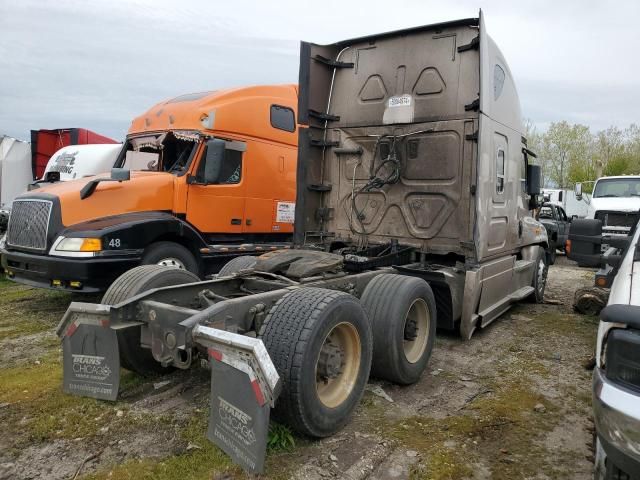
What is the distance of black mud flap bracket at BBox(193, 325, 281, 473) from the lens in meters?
2.65

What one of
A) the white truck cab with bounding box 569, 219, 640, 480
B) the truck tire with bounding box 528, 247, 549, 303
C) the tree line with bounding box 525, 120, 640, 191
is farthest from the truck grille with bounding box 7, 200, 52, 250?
the tree line with bounding box 525, 120, 640, 191

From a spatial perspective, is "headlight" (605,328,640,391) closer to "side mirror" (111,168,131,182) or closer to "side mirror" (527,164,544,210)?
"side mirror" (527,164,544,210)

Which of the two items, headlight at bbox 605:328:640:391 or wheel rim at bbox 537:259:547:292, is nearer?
headlight at bbox 605:328:640:391

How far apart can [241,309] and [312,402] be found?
805 mm

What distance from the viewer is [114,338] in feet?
11.1

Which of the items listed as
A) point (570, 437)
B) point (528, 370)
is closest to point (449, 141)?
point (528, 370)

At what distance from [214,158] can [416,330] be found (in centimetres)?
393

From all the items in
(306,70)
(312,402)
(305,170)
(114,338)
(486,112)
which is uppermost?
(306,70)

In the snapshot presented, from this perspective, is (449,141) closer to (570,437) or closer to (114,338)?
(570,437)

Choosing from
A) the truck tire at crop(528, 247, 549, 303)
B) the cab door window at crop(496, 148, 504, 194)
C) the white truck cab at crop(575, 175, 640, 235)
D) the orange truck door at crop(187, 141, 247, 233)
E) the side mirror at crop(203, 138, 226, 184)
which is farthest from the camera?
the white truck cab at crop(575, 175, 640, 235)

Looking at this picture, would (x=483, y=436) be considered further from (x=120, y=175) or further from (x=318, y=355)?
(x=120, y=175)

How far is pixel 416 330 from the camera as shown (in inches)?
179

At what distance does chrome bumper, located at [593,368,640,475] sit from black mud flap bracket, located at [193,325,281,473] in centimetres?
155

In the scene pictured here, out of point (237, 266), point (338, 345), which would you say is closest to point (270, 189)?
point (237, 266)
